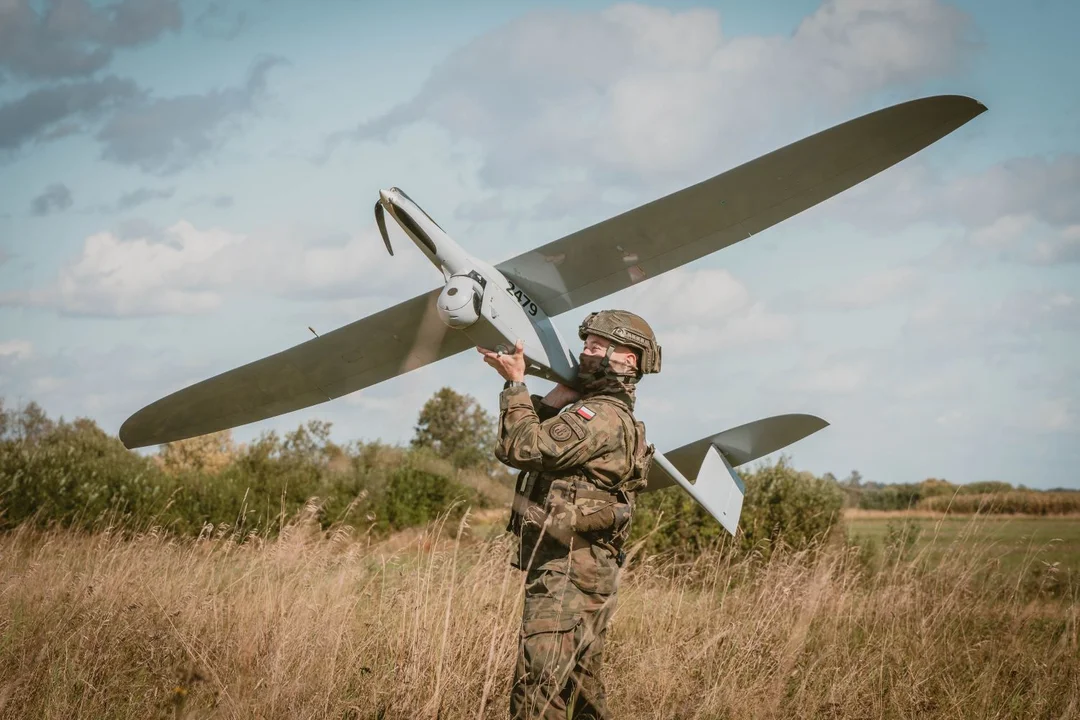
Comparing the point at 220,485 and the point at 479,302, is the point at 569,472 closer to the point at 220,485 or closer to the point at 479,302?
the point at 479,302

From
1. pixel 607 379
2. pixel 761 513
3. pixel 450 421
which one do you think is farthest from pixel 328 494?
pixel 450 421

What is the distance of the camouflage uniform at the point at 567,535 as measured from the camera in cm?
351

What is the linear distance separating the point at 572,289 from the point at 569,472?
4.63 ft

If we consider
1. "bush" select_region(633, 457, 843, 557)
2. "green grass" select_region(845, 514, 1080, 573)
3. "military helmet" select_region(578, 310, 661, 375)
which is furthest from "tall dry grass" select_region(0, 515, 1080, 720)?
"bush" select_region(633, 457, 843, 557)

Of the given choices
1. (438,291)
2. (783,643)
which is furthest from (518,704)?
(783,643)

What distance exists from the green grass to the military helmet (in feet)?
12.0

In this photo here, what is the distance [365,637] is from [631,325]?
8.65 ft

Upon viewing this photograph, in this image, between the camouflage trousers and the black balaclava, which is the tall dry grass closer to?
the camouflage trousers

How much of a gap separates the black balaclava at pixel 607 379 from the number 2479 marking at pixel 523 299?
0.58 meters

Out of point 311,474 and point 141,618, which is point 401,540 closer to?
point 311,474

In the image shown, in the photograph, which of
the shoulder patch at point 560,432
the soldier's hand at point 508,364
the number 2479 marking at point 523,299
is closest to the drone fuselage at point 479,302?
the number 2479 marking at point 523,299

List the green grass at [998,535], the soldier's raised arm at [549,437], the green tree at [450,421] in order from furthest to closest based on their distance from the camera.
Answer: the green tree at [450,421], the green grass at [998,535], the soldier's raised arm at [549,437]

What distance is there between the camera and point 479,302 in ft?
13.9

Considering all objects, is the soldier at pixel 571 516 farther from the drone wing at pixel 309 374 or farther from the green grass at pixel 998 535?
the green grass at pixel 998 535
